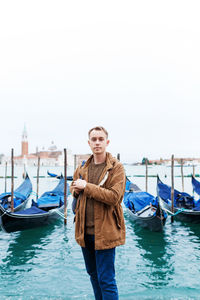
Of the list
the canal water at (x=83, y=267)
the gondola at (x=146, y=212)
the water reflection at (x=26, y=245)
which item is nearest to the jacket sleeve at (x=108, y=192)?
the canal water at (x=83, y=267)

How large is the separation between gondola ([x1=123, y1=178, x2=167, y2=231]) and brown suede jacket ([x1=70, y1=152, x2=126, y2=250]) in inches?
167

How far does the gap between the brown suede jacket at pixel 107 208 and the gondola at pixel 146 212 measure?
4.24 meters

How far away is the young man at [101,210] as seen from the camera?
1.47 m

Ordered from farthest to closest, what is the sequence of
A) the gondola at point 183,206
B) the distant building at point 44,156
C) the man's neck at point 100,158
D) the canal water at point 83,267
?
the distant building at point 44,156
the gondola at point 183,206
the canal water at point 83,267
the man's neck at point 100,158

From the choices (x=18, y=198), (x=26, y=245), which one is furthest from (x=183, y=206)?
(x=18, y=198)

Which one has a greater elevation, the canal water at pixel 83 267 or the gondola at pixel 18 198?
the gondola at pixel 18 198

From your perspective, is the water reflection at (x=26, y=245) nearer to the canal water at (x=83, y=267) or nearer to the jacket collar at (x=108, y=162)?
the canal water at (x=83, y=267)

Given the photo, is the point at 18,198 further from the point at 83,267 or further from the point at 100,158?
the point at 100,158

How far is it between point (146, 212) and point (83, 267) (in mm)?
2945

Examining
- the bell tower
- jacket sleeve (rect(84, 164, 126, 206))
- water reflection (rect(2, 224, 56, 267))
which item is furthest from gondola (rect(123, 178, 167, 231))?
the bell tower

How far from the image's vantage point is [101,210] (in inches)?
59.0

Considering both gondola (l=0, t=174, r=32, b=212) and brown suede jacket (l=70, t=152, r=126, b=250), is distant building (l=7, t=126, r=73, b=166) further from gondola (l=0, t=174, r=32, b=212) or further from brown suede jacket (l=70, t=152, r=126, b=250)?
brown suede jacket (l=70, t=152, r=126, b=250)

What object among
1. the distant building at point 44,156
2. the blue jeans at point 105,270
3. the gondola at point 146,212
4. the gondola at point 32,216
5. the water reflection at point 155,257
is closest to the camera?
the blue jeans at point 105,270

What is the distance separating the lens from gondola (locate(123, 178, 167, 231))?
223 inches
